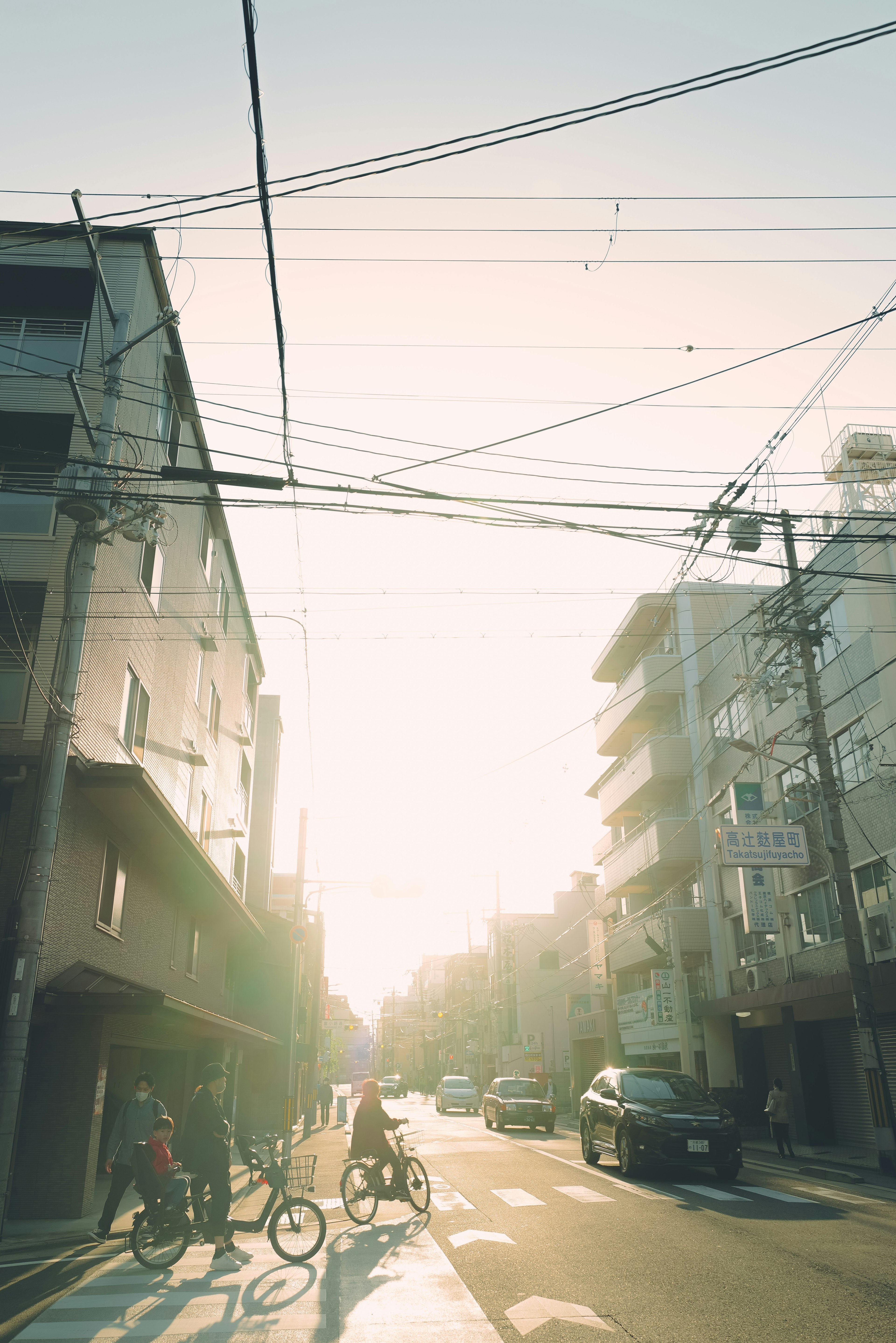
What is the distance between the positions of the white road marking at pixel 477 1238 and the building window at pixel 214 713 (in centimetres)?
1767

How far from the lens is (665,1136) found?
14.4m

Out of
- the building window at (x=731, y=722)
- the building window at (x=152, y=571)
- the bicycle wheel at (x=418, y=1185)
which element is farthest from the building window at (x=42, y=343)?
the building window at (x=731, y=722)

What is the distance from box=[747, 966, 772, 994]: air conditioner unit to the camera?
1034 inches

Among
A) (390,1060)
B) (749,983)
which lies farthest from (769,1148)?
(390,1060)

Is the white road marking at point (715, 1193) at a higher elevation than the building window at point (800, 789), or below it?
below

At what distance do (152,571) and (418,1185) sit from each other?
12469 millimetres

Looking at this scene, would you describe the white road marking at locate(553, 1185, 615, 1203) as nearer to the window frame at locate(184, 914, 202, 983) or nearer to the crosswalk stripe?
the crosswalk stripe

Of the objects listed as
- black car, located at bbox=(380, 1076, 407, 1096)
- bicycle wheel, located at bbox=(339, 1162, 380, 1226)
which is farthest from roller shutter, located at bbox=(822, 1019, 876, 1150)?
black car, located at bbox=(380, 1076, 407, 1096)

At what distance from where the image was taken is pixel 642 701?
117 feet

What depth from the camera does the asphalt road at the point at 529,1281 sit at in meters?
6.51

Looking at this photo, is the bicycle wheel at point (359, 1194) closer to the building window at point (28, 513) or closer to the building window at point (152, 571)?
the building window at point (28, 513)

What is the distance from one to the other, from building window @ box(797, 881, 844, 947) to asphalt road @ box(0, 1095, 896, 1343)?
9.89 meters

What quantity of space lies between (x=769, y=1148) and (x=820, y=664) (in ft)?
38.4

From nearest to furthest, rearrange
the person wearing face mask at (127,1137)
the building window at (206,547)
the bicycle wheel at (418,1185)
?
1. the person wearing face mask at (127,1137)
2. the bicycle wheel at (418,1185)
3. the building window at (206,547)
